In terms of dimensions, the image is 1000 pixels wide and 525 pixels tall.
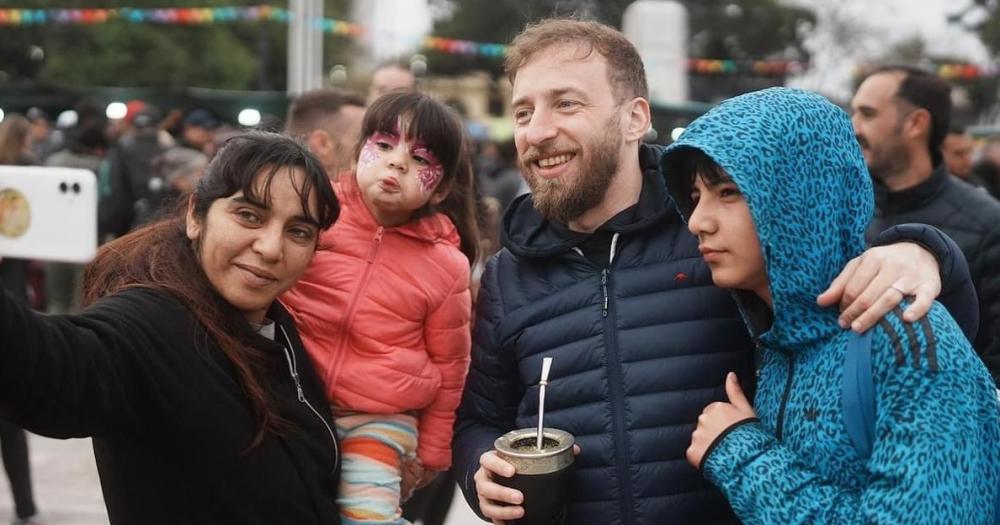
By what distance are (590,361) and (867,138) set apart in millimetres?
2778

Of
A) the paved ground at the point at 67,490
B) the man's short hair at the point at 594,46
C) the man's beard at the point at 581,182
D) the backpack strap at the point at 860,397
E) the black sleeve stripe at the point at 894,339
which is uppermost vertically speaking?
the man's short hair at the point at 594,46

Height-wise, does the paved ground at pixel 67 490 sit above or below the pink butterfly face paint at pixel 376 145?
below

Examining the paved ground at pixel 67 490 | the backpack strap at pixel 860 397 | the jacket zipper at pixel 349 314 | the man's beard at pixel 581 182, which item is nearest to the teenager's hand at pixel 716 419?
the backpack strap at pixel 860 397

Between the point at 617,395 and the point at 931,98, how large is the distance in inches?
118

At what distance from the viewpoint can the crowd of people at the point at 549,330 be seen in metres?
1.83

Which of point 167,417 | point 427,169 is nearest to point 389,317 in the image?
point 427,169

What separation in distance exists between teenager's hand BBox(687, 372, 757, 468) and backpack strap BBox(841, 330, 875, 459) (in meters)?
0.26

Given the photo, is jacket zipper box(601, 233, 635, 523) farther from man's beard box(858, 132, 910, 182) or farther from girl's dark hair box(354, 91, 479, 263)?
man's beard box(858, 132, 910, 182)

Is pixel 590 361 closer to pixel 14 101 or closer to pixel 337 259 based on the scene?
pixel 337 259

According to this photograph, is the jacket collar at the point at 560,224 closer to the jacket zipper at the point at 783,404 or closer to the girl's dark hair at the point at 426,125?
the girl's dark hair at the point at 426,125

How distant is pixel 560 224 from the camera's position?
256cm

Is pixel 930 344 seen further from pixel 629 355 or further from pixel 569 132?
pixel 569 132

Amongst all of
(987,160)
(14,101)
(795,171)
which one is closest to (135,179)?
(795,171)

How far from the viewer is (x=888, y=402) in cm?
181
